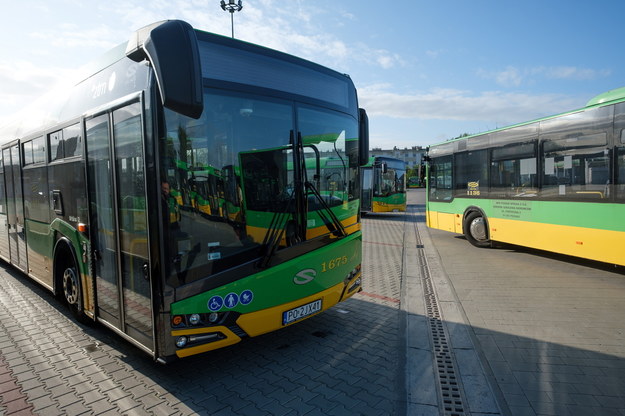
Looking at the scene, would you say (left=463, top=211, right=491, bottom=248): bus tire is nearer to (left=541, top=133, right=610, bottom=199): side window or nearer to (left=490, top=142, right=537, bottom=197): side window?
(left=490, top=142, right=537, bottom=197): side window

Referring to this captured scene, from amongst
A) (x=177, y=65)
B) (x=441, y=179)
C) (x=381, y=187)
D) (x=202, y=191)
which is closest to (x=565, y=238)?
(x=441, y=179)

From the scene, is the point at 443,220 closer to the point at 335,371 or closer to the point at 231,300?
the point at 335,371

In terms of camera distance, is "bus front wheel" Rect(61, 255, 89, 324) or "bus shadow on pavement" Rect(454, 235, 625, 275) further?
"bus shadow on pavement" Rect(454, 235, 625, 275)

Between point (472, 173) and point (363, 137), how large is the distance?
23.3 feet

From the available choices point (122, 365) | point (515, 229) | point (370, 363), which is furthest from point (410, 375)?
point (515, 229)

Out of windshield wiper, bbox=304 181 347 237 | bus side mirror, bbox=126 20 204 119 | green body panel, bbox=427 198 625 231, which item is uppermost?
bus side mirror, bbox=126 20 204 119

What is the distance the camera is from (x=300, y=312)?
4.09 meters

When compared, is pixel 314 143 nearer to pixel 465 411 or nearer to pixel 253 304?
pixel 253 304

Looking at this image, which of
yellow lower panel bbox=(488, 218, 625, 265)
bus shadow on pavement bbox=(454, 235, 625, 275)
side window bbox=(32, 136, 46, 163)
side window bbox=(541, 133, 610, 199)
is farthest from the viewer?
bus shadow on pavement bbox=(454, 235, 625, 275)

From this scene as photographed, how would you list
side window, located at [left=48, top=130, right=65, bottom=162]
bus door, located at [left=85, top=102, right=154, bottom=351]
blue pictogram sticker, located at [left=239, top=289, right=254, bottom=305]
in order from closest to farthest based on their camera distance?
bus door, located at [left=85, top=102, right=154, bottom=351], blue pictogram sticker, located at [left=239, top=289, right=254, bottom=305], side window, located at [left=48, top=130, right=65, bottom=162]

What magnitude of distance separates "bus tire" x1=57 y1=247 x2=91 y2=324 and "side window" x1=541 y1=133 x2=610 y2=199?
9055 millimetres

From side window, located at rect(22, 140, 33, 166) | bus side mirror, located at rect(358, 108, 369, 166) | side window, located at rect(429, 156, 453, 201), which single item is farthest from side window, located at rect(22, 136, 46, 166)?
side window, located at rect(429, 156, 453, 201)

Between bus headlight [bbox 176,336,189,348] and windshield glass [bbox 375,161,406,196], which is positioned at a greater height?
windshield glass [bbox 375,161,406,196]

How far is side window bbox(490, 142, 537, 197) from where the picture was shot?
9148 millimetres
